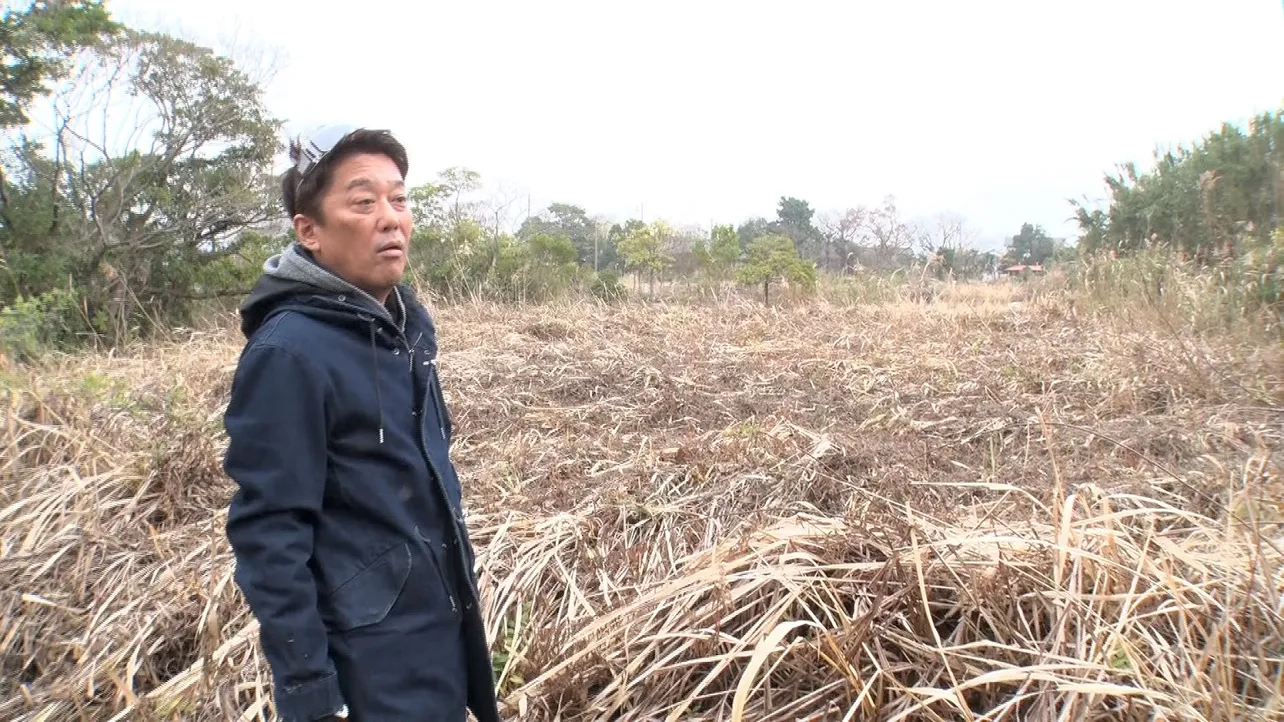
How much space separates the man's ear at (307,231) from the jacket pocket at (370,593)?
553 mm

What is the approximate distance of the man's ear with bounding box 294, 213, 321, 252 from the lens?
134 cm

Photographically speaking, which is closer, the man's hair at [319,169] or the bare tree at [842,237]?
the man's hair at [319,169]

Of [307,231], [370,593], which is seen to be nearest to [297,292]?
[307,231]

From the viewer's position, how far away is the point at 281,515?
1.15 meters

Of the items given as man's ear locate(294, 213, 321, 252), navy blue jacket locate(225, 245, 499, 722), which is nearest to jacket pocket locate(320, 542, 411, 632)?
navy blue jacket locate(225, 245, 499, 722)

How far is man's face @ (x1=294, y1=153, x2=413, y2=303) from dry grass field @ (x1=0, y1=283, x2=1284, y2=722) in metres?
0.98

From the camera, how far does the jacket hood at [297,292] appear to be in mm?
1269

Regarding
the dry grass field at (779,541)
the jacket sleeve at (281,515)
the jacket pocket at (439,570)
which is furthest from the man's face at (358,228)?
the dry grass field at (779,541)

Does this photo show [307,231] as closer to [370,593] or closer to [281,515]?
[281,515]

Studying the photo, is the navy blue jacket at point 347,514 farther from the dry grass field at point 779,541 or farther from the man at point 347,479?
the dry grass field at point 779,541

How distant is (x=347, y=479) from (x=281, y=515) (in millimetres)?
129

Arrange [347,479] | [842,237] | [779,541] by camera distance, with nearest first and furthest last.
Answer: [347,479] < [779,541] < [842,237]

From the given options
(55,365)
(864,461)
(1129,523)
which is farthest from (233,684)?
(55,365)

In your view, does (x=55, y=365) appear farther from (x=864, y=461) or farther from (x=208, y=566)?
(x=864, y=461)
